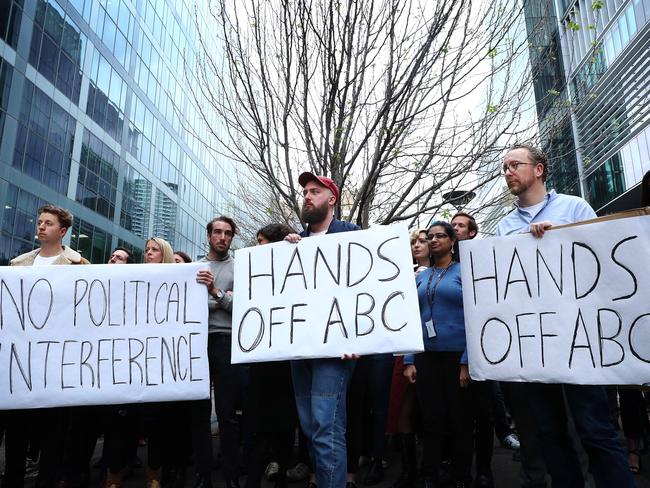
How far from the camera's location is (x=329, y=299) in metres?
2.83

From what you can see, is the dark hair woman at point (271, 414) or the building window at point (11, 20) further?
the building window at point (11, 20)

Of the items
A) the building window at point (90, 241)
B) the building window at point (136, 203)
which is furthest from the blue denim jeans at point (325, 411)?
the building window at point (136, 203)

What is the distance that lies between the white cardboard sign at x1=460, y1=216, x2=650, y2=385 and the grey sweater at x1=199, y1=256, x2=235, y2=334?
5.47 feet

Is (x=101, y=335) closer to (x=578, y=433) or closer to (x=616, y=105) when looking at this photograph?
(x=578, y=433)

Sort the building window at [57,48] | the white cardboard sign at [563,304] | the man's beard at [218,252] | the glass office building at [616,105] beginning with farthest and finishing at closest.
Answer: the building window at [57,48]
the glass office building at [616,105]
the man's beard at [218,252]
the white cardboard sign at [563,304]

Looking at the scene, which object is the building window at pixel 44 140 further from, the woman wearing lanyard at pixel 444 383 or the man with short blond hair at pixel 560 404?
the man with short blond hair at pixel 560 404

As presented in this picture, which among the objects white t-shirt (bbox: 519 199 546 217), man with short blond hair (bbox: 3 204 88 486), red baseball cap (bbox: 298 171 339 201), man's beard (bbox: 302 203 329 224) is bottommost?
man with short blond hair (bbox: 3 204 88 486)

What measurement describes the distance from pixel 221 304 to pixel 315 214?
0.98 metres

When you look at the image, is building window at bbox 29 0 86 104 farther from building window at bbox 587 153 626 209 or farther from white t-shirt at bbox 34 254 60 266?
building window at bbox 587 153 626 209

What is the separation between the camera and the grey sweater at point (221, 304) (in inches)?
135

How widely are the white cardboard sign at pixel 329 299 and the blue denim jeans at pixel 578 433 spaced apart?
69cm

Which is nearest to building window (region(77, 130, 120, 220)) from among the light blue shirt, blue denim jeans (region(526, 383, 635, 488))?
the light blue shirt

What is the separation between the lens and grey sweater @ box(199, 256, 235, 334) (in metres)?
3.44

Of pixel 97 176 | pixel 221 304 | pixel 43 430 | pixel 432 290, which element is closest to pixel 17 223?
pixel 97 176
